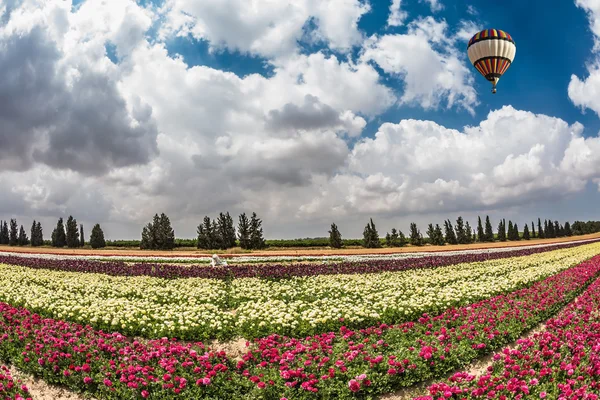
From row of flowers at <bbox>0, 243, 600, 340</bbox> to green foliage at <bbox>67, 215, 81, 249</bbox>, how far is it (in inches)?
2646

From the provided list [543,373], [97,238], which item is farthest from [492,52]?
[97,238]

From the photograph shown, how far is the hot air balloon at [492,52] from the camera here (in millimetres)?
26797

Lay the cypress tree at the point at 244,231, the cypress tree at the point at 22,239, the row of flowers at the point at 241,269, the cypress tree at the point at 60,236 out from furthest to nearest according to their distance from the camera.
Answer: the cypress tree at the point at 22,239 < the cypress tree at the point at 60,236 < the cypress tree at the point at 244,231 < the row of flowers at the point at 241,269

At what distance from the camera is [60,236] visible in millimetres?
82750

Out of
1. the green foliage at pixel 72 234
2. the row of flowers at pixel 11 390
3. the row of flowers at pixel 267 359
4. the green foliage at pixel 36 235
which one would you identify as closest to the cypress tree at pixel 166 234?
the green foliage at pixel 72 234

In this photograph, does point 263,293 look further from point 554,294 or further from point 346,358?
point 554,294

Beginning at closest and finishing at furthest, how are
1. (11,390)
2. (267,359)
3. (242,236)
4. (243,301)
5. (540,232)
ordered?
(11,390) < (267,359) < (243,301) < (242,236) < (540,232)

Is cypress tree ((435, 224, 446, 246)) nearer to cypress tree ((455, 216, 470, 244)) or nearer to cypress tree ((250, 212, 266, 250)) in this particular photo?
cypress tree ((455, 216, 470, 244))

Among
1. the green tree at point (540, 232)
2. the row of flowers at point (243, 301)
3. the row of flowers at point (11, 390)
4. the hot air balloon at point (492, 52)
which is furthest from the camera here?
the green tree at point (540, 232)

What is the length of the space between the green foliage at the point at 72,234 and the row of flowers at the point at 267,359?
79713mm

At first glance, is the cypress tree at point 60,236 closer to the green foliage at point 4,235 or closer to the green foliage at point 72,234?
the green foliage at point 72,234

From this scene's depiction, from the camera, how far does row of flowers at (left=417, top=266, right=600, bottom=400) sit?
636 centimetres

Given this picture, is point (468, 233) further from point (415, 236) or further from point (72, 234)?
point (72, 234)

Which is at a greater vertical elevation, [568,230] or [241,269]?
[241,269]
